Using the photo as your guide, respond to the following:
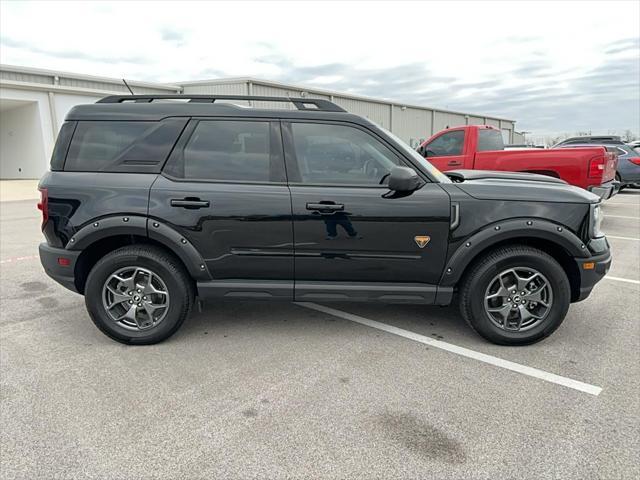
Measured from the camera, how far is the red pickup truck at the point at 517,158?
7.54 metres

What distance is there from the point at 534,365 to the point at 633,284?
2.85 m

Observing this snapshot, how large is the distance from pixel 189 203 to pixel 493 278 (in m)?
2.46

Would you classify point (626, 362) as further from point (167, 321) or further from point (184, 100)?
point (184, 100)

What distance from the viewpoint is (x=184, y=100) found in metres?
3.77

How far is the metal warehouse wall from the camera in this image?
24.1 meters

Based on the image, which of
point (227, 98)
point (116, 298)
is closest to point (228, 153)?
point (227, 98)

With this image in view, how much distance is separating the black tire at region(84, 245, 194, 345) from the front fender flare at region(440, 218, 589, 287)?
2.18 metres

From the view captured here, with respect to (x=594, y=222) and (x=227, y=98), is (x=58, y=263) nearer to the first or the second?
(x=227, y=98)

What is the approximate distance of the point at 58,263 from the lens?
3.54 metres

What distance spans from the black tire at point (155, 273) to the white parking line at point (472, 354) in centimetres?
139

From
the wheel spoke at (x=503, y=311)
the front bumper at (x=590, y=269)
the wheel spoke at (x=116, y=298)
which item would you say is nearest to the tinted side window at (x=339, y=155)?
the wheel spoke at (x=503, y=311)

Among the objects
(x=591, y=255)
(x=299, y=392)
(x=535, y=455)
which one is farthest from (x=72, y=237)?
(x=591, y=255)

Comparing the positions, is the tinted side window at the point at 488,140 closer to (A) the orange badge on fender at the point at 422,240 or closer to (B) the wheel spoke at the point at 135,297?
(A) the orange badge on fender at the point at 422,240

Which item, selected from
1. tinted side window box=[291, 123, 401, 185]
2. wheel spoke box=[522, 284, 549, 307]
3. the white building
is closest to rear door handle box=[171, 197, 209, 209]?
tinted side window box=[291, 123, 401, 185]
